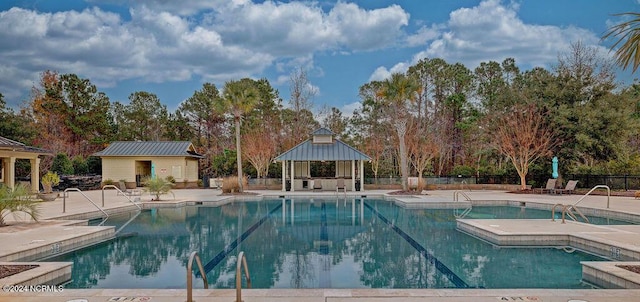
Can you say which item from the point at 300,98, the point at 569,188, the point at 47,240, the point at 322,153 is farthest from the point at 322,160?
the point at 47,240

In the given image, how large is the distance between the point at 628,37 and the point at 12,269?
8913 mm

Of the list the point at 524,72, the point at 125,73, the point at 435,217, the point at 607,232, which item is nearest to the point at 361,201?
the point at 435,217

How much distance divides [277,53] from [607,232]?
24540mm

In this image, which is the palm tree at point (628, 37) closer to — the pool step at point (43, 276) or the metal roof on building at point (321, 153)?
the pool step at point (43, 276)

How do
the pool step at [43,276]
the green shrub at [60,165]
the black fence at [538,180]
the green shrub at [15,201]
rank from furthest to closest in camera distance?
1. the green shrub at [60,165]
2. the black fence at [538,180]
3. the green shrub at [15,201]
4. the pool step at [43,276]

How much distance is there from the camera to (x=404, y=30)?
27.3 metres

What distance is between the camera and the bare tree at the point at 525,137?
2330 cm

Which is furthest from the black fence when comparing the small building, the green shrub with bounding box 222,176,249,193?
the small building

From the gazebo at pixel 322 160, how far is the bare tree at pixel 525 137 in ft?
25.8

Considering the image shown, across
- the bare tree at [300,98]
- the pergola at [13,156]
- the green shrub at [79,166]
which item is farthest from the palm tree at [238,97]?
the green shrub at [79,166]

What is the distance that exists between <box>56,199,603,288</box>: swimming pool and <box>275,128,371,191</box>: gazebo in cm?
1142

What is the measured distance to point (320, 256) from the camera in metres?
8.66

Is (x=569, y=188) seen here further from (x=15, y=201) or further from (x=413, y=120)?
(x=15, y=201)

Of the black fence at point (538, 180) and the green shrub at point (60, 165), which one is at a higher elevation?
the green shrub at point (60, 165)
